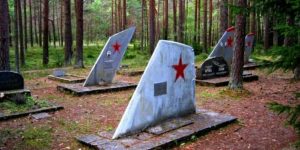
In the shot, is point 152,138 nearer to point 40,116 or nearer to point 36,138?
point 36,138

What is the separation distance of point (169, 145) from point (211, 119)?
173 cm

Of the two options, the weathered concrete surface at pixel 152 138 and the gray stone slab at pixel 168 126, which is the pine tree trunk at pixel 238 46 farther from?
the gray stone slab at pixel 168 126

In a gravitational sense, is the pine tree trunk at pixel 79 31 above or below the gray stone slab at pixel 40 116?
above

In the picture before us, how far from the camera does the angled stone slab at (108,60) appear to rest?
1132 centimetres

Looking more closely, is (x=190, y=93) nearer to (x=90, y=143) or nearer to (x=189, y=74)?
(x=189, y=74)

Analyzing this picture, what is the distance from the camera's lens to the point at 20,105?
334 inches

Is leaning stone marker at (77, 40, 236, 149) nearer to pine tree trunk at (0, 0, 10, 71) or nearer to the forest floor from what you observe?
the forest floor

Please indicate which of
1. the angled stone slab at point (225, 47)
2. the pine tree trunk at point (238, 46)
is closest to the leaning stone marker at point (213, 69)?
the angled stone slab at point (225, 47)

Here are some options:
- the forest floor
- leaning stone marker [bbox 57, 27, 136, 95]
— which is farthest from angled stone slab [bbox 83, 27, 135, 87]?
the forest floor

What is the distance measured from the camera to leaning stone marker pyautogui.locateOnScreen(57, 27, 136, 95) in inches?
441

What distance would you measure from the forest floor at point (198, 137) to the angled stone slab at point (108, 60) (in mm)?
985

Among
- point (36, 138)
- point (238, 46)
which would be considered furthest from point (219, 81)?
point (36, 138)

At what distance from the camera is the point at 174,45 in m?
6.80

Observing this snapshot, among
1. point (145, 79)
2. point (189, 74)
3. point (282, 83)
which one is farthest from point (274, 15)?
point (282, 83)
